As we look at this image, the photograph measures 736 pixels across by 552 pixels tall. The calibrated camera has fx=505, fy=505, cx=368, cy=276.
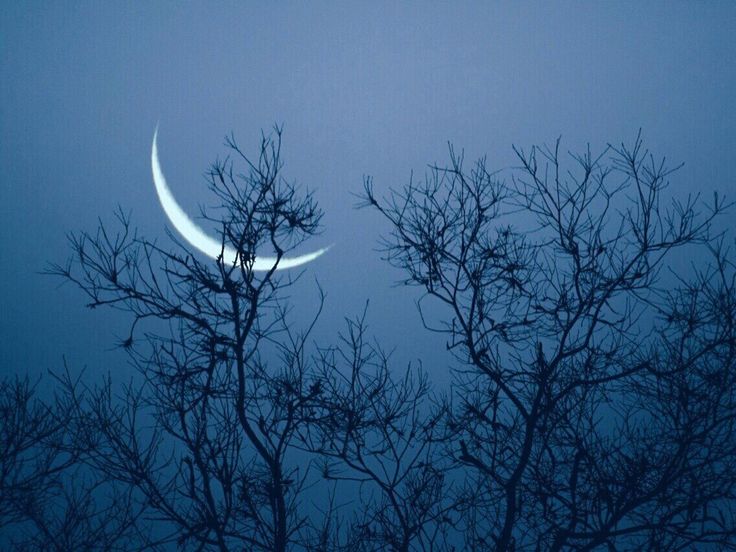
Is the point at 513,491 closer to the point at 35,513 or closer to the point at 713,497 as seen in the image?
the point at 713,497

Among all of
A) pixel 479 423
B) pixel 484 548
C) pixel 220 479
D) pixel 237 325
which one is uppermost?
pixel 237 325

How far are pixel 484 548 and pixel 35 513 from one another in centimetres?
767

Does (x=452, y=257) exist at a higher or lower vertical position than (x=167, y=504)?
higher

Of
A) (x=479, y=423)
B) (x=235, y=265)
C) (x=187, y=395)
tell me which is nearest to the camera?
(x=235, y=265)

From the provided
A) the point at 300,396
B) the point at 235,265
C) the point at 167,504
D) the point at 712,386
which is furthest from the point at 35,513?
the point at 712,386

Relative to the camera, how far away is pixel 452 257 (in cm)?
675

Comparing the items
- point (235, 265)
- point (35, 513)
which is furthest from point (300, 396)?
point (35, 513)

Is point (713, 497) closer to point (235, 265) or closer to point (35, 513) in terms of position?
point (235, 265)

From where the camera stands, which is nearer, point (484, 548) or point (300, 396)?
point (300, 396)

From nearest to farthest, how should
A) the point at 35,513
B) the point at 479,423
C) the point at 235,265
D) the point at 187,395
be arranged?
the point at 235,265
the point at 187,395
the point at 479,423
the point at 35,513

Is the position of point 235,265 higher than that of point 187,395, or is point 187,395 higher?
point 235,265

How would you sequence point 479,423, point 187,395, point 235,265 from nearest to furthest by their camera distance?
point 235,265, point 187,395, point 479,423

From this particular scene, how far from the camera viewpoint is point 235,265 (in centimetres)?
616

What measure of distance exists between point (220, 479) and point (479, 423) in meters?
3.59
